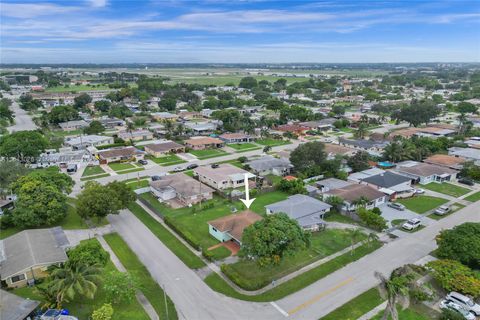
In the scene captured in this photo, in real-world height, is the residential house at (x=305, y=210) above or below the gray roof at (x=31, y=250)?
below

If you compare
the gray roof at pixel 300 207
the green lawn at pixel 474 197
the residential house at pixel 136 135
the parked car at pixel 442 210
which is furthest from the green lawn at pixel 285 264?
the residential house at pixel 136 135

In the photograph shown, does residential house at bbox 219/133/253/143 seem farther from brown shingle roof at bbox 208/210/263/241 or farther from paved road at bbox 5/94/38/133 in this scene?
paved road at bbox 5/94/38/133

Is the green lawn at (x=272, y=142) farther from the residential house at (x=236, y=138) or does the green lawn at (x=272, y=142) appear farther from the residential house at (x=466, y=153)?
the residential house at (x=466, y=153)

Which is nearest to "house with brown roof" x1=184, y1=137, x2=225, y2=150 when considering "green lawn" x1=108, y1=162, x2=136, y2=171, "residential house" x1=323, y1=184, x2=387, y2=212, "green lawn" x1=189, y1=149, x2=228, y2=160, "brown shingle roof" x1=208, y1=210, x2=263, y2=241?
"green lawn" x1=189, y1=149, x2=228, y2=160

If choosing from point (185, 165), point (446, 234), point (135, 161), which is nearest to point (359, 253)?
point (446, 234)

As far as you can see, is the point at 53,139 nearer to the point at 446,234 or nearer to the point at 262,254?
the point at 262,254

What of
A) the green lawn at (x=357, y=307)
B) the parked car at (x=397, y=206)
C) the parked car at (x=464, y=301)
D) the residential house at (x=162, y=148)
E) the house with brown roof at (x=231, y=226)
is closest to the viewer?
the parked car at (x=464, y=301)

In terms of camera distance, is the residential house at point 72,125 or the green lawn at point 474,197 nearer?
the green lawn at point 474,197
